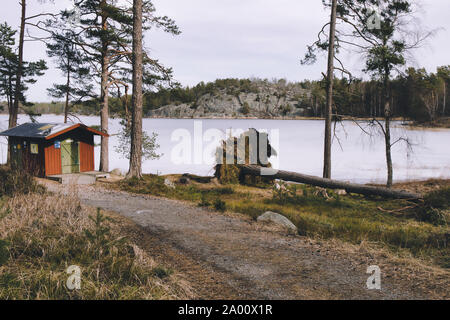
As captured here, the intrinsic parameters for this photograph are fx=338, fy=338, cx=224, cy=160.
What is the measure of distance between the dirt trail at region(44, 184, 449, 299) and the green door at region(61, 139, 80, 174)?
11.8 meters

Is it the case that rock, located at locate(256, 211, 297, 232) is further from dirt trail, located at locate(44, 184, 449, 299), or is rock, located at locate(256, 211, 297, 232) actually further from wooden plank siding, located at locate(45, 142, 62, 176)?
wooden plank siding, located at locate(45, 142, 62, 176)

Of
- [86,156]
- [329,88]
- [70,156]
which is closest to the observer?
[329,88]

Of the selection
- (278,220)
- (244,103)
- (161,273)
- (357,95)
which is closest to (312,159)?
(357,95)

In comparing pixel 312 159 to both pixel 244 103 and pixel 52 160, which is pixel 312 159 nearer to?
pixel 52 160

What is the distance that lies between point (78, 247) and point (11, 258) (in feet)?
3.78

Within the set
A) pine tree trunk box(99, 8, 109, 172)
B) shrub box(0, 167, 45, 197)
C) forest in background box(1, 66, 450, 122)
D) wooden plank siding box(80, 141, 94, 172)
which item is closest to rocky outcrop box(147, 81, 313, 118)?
forest in background box(1, 66, 450, 122)

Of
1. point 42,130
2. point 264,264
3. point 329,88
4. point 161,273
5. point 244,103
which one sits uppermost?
point 244,103

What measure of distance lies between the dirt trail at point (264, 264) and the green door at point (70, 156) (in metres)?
11.8

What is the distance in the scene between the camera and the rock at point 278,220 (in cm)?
920

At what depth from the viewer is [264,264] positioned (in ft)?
21.3

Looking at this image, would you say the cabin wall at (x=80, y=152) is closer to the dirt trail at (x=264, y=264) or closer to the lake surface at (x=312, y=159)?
the lake surface at (x=312, y=159)

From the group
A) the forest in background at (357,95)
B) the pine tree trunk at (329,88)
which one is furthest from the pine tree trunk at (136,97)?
Result: the pine tree trunk at (329,88)

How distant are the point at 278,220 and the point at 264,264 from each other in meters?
3.18

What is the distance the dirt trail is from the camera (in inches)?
212
